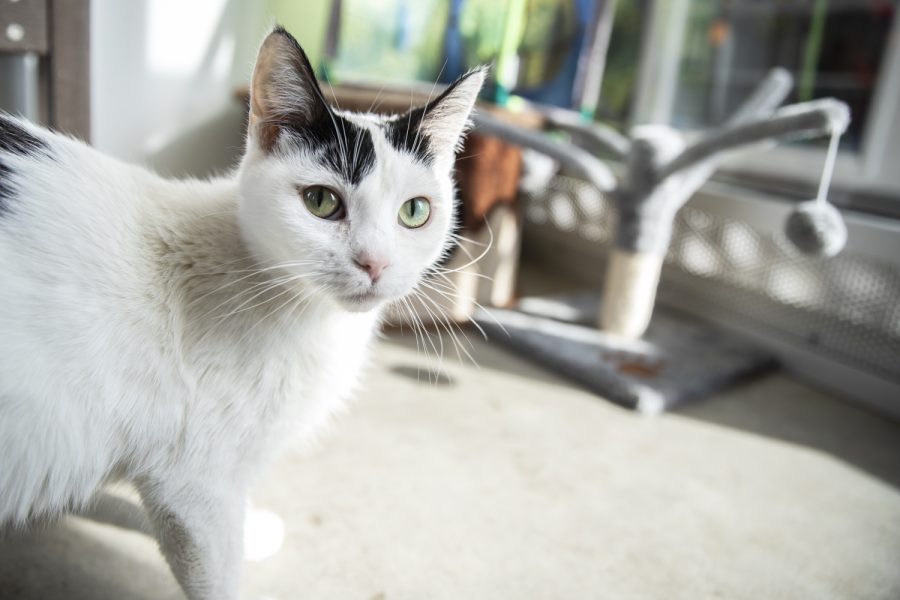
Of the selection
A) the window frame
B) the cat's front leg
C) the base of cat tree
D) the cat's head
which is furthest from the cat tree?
the cat's front leg

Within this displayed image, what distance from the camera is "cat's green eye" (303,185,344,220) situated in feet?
2.20

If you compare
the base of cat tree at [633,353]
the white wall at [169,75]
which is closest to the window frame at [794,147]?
the base of cat tree at [633,353]

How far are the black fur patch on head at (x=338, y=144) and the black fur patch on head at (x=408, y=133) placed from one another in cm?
4

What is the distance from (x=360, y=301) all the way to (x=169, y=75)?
1245mm

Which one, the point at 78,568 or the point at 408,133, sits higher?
the point at 408,133

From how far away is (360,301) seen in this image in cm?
67

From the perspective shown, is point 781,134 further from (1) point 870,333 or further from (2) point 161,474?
(2) point 161,474

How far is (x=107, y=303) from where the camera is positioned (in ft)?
2.02

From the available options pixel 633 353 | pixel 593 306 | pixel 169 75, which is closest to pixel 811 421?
pixel 633 353

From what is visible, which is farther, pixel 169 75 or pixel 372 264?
pixel 169 75

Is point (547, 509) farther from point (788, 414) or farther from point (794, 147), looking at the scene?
point (794, 147)

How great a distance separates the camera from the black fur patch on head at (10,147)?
1.92 ft

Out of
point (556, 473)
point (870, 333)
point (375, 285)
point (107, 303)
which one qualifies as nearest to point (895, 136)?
point (870, 333)

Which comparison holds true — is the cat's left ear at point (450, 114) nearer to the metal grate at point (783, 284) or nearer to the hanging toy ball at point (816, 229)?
the hanging toy ball at point (816, 229)
